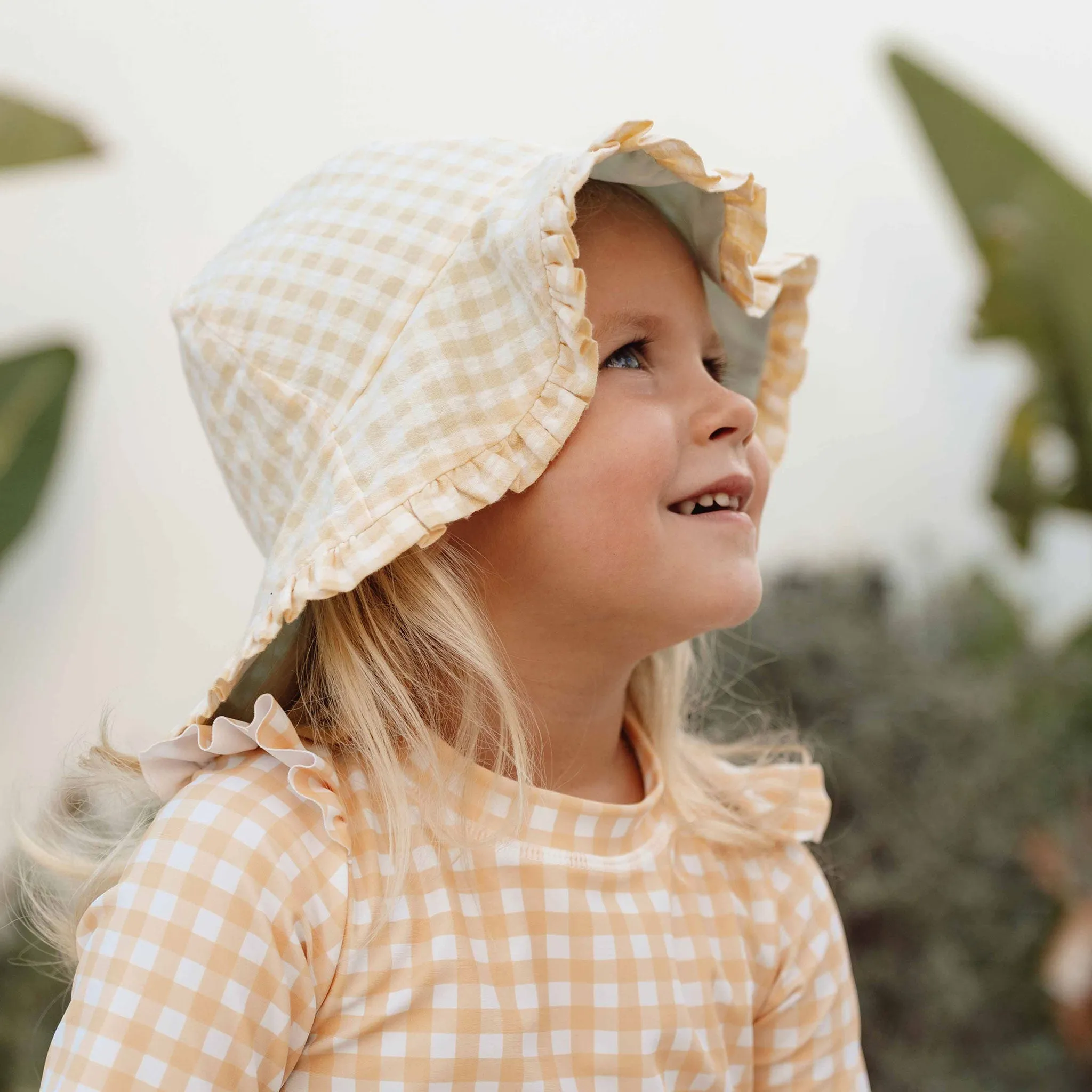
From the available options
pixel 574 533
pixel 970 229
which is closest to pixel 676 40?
pixel 970 229

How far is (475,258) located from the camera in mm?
689

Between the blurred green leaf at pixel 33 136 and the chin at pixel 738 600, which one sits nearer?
the chin at pixel 738 600

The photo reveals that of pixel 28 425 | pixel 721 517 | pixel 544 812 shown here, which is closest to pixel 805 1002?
pixel 544 812

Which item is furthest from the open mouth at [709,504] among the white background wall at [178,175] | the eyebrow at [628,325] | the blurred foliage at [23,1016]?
the blurred foliage at [23,1016]

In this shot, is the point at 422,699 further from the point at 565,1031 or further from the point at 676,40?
the point at 676,40

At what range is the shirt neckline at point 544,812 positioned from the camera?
732 millimetres

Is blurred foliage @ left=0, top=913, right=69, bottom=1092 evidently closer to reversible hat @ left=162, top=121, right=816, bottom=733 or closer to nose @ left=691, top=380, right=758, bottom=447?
reversible hat @ left=162, top=121, right=816, bottom=733

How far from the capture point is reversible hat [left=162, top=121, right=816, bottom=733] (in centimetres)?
66

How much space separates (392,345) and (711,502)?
23 centimetres

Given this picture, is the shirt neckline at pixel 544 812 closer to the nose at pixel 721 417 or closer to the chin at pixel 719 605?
the chin at pixel 719 605

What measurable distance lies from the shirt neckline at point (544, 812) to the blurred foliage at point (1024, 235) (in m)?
1.10

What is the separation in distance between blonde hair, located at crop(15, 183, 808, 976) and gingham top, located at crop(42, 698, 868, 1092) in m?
0.02

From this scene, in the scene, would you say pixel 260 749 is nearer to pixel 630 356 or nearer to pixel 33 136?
pixel 630 356

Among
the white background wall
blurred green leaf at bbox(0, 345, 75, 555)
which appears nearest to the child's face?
the white background wall
